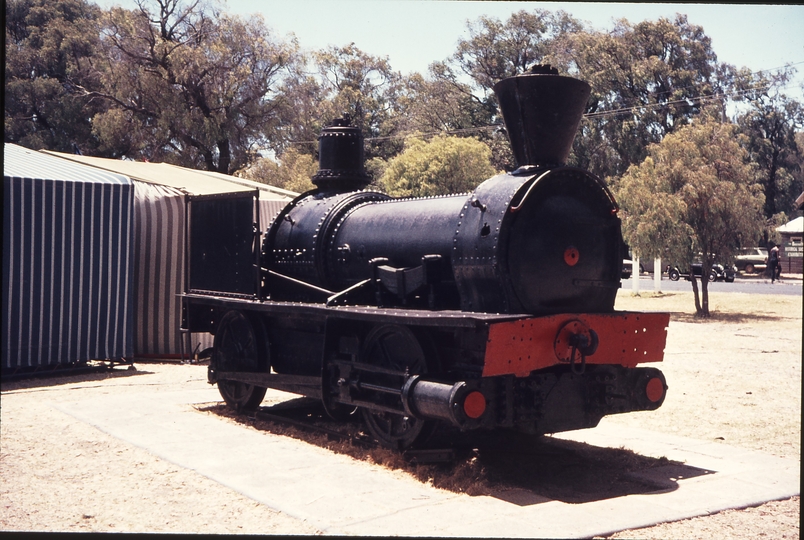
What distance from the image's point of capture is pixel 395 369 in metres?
6.84

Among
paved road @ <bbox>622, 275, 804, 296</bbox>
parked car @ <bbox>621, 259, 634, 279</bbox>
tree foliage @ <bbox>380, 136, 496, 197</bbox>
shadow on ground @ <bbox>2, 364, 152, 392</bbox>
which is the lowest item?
shadow on ground @ <bbox>2, 364, 152, 392</bbox>

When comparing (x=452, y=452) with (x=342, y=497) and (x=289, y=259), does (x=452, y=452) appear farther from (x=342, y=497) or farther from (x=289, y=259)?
(x=289, y=259)

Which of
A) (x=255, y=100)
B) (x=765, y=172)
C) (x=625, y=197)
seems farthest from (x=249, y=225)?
(x=765, y=172)

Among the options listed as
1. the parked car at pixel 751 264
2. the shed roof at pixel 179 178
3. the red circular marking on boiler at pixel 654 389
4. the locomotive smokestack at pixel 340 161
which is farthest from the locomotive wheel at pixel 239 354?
the parked car at pixel 751 264

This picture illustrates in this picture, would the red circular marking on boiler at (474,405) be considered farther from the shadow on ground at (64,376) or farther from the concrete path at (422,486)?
the shadow on ground at (64,376)

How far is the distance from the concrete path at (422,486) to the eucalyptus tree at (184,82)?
23.8 metres

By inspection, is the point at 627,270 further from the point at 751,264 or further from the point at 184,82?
the point at 184,82

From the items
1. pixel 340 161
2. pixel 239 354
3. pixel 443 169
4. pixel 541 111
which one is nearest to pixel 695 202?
→ pixel 443 169

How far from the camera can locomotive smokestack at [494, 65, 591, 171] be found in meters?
6.30

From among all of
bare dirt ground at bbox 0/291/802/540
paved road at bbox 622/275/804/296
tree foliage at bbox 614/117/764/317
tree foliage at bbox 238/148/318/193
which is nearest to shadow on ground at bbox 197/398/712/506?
bare dirt ground at bbox 0/291/802/540

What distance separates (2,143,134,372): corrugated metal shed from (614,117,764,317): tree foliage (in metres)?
13.2

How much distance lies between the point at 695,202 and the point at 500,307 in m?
15.9

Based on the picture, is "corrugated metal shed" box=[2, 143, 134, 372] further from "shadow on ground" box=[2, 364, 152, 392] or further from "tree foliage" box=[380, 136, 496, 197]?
"tree foliage" box=[380, 136, 496, 197]

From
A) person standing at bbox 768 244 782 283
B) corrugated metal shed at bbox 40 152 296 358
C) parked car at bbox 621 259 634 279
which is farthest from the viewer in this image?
person standing at bbox 768 244 782 283
